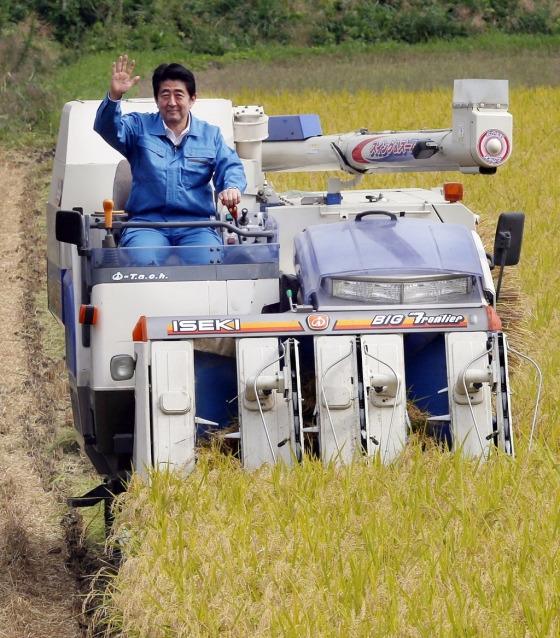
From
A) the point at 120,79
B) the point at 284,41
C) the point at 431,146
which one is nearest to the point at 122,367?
the point at 120,79

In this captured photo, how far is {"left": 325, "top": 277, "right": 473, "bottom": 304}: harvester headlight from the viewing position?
521cm

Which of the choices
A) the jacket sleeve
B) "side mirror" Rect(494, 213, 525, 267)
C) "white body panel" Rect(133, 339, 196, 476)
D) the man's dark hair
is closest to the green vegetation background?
"side mirror" Rect(494, 213, 525, 267)

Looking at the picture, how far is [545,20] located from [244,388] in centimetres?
3151

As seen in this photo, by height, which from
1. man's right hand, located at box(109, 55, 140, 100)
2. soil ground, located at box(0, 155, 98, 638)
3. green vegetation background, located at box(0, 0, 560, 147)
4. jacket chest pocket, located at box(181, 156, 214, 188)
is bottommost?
soil ground, located at box(0, 155, 98, 638)

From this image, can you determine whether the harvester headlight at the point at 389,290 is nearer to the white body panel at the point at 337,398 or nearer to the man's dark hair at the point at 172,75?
the white body panel at the point at 337,398

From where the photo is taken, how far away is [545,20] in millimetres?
34500

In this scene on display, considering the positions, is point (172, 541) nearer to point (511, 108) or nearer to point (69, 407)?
point (69, 407)

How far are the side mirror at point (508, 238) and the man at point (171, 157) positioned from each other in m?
1.18

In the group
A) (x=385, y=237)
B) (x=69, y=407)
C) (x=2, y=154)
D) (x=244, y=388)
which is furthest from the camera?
(x=2, y=154)

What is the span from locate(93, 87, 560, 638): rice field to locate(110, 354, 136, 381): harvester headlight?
1.74 feet

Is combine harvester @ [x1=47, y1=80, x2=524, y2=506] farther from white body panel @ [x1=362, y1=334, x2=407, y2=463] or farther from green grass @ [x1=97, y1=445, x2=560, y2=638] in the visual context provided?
green grass @ [x1=97, y1=445, x2=560, y2=638]

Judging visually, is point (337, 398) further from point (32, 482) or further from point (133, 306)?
point (32, 482)

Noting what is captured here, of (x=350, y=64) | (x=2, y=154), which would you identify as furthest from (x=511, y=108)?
(x=350, y=64)

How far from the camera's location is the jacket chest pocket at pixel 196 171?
5789 millimetres
